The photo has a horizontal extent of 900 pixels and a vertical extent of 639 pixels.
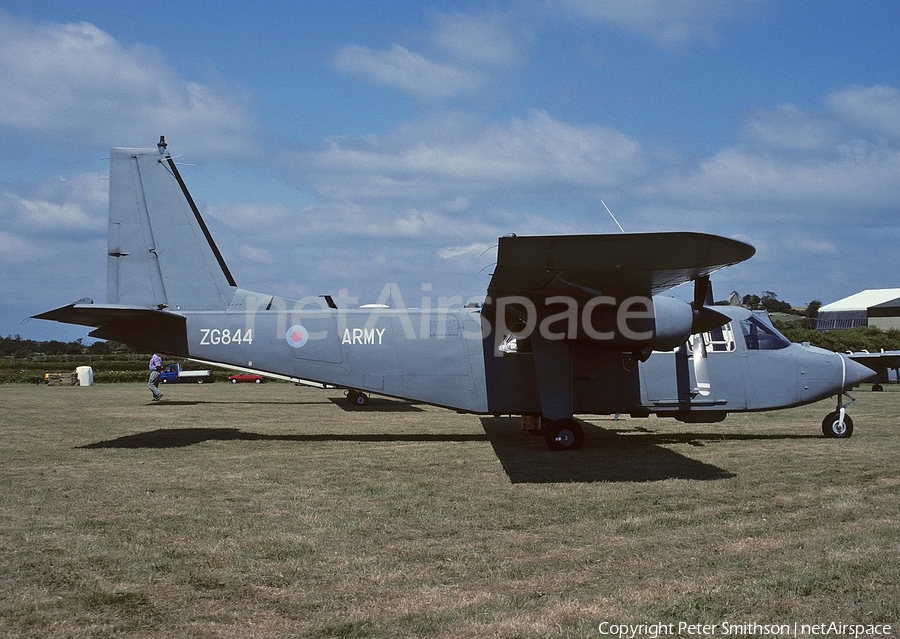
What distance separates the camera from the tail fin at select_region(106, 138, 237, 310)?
12609 mm

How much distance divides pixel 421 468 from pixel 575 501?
2.96 metres

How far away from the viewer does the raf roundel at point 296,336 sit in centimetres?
1292

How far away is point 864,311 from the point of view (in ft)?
263

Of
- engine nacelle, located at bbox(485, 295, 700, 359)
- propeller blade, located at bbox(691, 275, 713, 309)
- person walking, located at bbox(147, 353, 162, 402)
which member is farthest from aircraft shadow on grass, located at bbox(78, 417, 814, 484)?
person walking, located at bbox(147, 353, 162, 402)

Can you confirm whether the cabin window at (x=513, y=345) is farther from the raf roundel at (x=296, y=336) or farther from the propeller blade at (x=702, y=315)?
the raf roundel at (x=296, y=336)

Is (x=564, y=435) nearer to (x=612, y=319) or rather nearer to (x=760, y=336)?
(x=612, y=319)

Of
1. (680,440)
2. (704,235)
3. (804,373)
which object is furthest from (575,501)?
(804,373)

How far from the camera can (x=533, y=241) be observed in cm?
810

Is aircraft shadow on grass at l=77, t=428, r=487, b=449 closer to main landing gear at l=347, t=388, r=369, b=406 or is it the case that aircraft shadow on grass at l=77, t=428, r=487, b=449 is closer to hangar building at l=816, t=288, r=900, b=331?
main landing gear at l=347, t=388, r=369, b=406

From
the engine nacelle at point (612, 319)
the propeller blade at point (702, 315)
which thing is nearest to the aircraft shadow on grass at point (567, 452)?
the engine nacelle at point (612, 319)

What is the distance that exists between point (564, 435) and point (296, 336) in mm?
5119

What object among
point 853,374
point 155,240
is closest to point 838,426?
point 853,374

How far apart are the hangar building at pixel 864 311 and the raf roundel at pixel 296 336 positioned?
241 feet

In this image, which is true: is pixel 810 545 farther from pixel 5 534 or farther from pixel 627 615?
pixel 5 534
